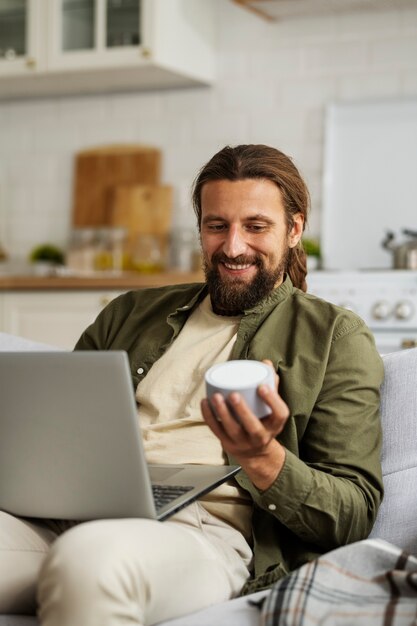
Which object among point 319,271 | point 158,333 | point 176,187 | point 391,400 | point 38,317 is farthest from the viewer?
point 176,187

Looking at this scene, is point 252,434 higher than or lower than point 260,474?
higher

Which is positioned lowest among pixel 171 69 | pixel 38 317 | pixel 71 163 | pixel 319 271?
pixel 38 317

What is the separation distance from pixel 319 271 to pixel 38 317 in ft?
4.07

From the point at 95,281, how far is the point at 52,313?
0.27 metres

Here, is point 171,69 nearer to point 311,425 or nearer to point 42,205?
point 42,205

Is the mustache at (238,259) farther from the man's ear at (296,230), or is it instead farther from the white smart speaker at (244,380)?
the white smart speaker at (244,380)

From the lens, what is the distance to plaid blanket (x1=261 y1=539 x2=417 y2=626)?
147 cm

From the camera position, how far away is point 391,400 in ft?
6.49

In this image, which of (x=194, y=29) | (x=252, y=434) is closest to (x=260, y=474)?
(x=252, y=434)

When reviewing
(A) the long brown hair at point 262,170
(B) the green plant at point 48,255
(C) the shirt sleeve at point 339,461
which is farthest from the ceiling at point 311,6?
(C) the shirt sleeve at point 339,461

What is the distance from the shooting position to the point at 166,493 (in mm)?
1681

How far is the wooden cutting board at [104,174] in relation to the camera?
5.03 meters

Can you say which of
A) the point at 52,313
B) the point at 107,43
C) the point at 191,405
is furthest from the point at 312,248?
the point at 191,405

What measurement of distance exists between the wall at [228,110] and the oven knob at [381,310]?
2.33ft
